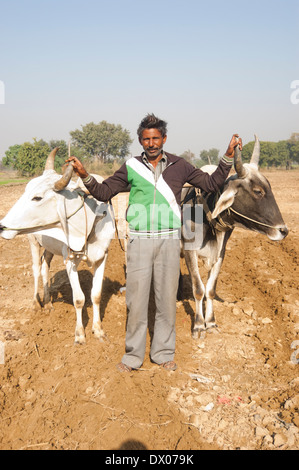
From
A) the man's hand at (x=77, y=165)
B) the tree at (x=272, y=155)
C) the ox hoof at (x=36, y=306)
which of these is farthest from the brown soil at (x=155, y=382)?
Answer: the tree at (x=272, y=155)

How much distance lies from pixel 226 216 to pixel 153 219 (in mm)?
1041

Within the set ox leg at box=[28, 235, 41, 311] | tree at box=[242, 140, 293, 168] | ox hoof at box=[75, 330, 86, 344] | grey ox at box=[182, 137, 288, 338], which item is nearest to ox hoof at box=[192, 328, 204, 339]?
grey ox at box=[182, 137, 288, 338]

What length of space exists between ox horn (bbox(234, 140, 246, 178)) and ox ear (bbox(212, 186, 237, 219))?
0.54ft

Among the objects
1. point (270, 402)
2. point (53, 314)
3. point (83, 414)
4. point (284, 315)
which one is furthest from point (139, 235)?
point (284, 315)

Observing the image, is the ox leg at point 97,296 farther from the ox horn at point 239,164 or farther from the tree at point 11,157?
the tree at point 11,157

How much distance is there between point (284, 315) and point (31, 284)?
12.3 feet

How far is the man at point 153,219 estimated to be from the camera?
10.8ft

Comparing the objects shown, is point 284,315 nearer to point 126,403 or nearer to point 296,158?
point 126,403

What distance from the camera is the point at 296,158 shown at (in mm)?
56875

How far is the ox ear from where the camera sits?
12.4 ft

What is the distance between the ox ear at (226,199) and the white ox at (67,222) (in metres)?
1.21

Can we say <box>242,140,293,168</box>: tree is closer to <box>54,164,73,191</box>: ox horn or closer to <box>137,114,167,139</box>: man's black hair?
<box>137,114,167,139</box>: man's black hair

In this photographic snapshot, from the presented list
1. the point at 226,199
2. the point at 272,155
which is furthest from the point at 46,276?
the point at 272,155

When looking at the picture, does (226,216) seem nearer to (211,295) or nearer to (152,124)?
(211,295)
